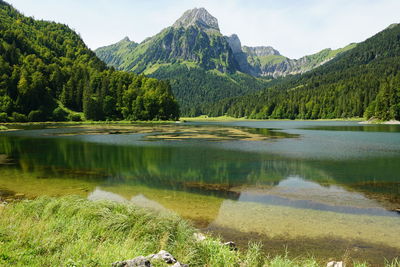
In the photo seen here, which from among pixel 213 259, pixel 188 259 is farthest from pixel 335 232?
pixel 188 259

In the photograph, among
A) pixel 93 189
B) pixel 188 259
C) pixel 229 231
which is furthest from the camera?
pixel 93 189

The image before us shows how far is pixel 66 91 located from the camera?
15688 cm

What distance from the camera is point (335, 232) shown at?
13562mm

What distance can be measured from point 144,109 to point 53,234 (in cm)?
14920

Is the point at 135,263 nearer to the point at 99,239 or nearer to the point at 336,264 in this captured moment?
the point at 99,239

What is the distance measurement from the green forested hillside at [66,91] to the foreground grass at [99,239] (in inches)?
5489

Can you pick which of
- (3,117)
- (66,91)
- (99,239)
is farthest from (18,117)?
(99,239)

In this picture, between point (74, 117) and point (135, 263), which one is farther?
point (74, 117)

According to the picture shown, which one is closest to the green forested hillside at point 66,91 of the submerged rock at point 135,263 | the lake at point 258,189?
the lake at point 258,189

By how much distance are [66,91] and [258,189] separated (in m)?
160

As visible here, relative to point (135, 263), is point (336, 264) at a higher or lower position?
lower

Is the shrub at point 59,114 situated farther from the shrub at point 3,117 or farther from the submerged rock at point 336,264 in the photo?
the submerged rock at point 336,264

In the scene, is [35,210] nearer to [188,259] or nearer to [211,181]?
[188,259]

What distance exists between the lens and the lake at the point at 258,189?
13.0 meters
